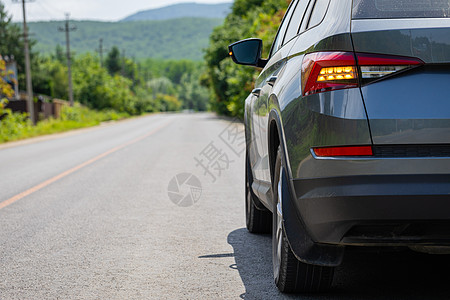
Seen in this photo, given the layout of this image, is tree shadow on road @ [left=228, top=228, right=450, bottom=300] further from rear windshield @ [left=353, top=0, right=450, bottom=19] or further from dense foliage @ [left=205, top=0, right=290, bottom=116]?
dense foliage @ [left=205, top=0, right=290, bottom=116]

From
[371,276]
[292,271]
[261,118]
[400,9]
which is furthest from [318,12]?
[371,276]

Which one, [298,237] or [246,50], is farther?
[246,50]

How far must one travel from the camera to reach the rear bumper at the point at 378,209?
281 cm

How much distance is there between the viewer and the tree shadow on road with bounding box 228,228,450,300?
3717 millimetres

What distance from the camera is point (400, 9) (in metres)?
3.07

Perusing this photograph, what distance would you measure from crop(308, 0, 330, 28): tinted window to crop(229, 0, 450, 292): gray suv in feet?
0.34

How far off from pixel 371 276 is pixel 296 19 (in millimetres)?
1848

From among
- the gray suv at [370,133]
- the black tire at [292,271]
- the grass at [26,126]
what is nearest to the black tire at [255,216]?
the black tire at [292,271]

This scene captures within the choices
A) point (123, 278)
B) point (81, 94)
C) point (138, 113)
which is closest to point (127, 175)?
point (123, 278)

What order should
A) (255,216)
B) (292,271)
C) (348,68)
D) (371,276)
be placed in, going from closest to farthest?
(348,68) → (292,271) → (371,276) → (255,216)

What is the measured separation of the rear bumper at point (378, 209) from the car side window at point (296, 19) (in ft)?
4.89

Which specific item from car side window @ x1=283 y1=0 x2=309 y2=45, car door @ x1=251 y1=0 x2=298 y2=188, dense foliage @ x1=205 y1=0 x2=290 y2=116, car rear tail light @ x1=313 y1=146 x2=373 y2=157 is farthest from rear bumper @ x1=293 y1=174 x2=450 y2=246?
dense foliage @ x1=205 y1=0 x2=290 y2=116

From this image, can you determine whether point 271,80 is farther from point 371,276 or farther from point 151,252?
point 151,252

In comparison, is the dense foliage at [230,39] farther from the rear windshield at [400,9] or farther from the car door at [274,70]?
the rear windshield at [400,9]
